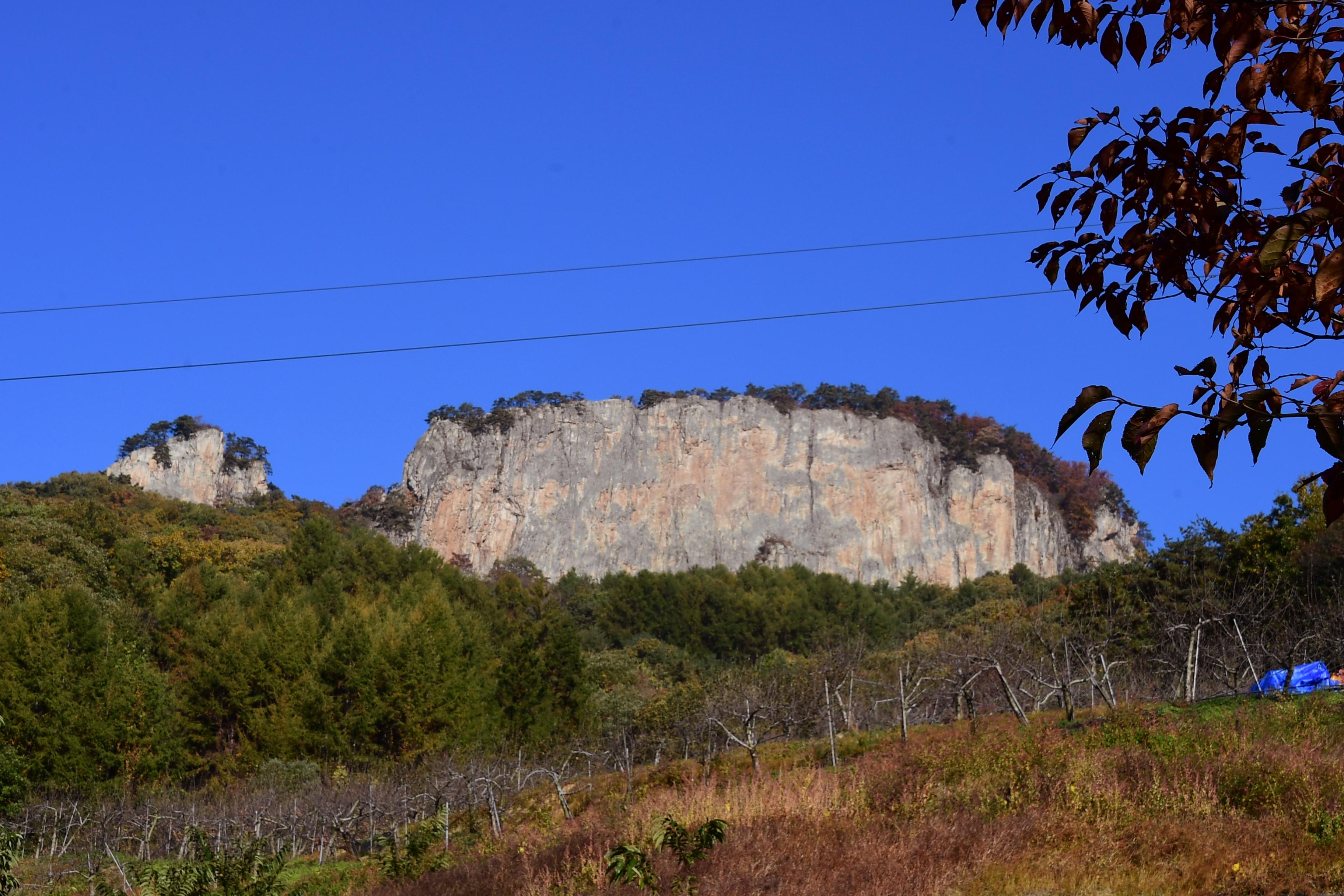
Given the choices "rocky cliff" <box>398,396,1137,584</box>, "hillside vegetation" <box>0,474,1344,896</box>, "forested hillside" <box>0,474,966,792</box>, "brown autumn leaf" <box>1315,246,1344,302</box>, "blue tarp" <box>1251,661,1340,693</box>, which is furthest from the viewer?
"rocky cliff" <box>398,396,1137,584</box>

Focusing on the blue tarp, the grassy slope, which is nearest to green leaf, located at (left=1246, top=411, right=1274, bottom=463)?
the grassy slope

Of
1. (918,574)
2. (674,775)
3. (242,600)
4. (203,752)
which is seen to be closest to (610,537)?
(918,574)

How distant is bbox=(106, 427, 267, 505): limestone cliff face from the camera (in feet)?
326

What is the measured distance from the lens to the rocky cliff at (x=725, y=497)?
95.9 meters

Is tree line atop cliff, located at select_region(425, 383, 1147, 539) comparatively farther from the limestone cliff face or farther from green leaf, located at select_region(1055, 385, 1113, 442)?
green leaf, located at select_region(1055, 385, 1113, 442)

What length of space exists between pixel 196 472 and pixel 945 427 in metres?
63.9

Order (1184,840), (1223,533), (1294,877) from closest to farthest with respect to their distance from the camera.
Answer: (1294,877), (1184,840), (1223,533)

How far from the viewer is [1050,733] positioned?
13.3 metres

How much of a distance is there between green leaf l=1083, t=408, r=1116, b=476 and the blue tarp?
55.8 ft

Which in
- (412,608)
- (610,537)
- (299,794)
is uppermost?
(610,537)

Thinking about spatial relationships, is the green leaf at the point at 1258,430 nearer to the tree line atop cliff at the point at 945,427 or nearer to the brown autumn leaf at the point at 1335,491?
the brown autumn leaf at the point at 1335,491

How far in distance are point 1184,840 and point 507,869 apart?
16.4 ft

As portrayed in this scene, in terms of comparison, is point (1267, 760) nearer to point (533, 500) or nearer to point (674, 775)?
point (674, 775)

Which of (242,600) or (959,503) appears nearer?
(242,600)
